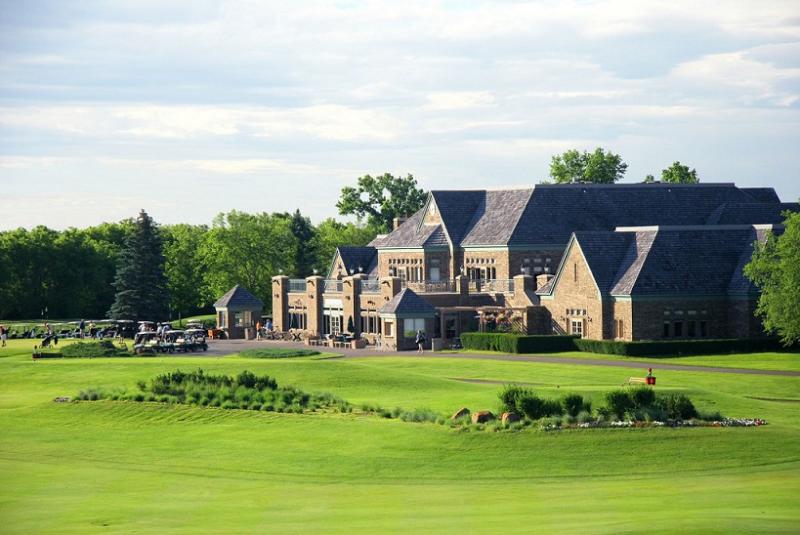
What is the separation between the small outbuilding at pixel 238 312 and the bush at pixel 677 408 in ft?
208

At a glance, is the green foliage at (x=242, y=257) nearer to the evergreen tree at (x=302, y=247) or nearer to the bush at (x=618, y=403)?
the evergreen tree at (x=302, y=247)

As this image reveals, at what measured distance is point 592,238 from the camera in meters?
85.8

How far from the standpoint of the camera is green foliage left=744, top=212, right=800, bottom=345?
72.6 m

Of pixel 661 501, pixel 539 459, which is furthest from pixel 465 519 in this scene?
pixel 539 459

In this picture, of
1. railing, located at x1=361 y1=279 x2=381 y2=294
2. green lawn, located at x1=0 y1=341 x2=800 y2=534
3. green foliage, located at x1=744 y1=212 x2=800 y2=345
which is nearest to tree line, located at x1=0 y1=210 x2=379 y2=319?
railing, located at x1=361 y1=279 x2=381 y2=294

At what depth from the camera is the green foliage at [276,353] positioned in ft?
272

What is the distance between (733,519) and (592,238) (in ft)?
181

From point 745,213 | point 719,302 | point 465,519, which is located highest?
point 745,213

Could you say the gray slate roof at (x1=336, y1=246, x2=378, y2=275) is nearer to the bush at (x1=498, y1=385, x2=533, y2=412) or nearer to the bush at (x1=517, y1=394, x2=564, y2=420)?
the bush at (x1=498, y1=385, x2=533, y2=412)

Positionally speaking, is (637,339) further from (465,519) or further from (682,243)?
(465,519)

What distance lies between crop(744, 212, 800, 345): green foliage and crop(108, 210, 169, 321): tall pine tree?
54.3m

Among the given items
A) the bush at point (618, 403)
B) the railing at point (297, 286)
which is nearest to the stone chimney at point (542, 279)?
the railing at point (297, 286)

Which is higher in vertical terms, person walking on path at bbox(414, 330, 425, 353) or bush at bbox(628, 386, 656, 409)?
person walking on path at bbox(414, 330, 425, 353)

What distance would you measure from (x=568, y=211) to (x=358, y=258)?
1937 centimetres
